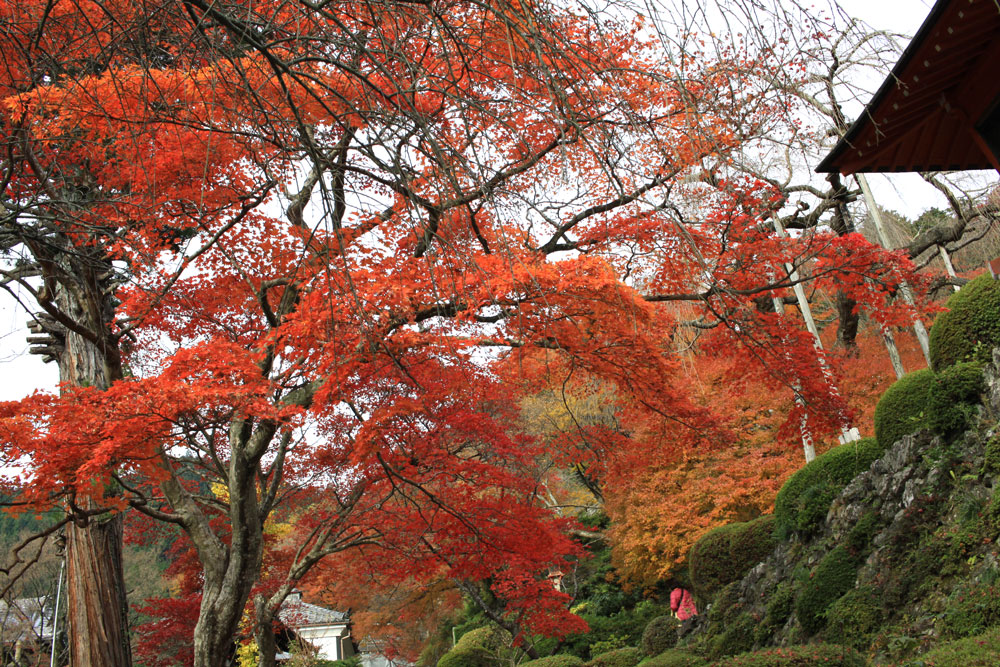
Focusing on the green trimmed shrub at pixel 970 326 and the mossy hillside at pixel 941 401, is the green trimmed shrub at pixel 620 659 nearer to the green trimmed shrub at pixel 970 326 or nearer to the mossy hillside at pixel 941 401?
the mossy hillside at pixel 941 401

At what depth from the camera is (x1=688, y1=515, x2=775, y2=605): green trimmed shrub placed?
996 centimetres

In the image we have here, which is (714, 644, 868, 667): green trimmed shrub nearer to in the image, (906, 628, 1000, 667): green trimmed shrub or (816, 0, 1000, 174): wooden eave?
(906, 628, 1000, 667): green trimmed shrub

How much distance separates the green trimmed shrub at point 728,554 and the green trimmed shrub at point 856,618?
9.19ft

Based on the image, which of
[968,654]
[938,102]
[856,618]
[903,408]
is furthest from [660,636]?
[938,102]

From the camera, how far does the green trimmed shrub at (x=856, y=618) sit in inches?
248

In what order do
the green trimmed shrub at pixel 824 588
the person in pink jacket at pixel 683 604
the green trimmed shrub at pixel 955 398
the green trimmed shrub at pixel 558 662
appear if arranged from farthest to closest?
the person in pink jacket at pixel 683 604 < the green trimmed shrub at pixel 558 662 < the green trimmed shrub at pixel 824 588 < the green trimmed shrub at pixel 955 398

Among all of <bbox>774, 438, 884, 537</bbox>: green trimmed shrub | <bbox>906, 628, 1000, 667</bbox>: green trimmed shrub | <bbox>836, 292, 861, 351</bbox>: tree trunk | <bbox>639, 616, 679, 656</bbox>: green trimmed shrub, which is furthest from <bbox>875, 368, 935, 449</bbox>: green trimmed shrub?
<bbox>639, 616, 679, 656</bbox>: green trimmed shrub

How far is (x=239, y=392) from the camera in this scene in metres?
6.25

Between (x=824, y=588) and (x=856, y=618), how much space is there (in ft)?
2.85

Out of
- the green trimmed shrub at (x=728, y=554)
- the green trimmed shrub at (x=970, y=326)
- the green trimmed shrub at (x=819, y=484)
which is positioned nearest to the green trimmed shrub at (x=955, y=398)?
the green trimmed shrub at (x=970, y=326)

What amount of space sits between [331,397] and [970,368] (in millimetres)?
6014

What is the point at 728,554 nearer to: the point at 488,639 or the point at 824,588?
the point at 824,588

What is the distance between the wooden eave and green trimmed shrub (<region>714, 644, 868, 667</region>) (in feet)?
12.7

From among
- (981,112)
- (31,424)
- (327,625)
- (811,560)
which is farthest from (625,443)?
(327,625)
